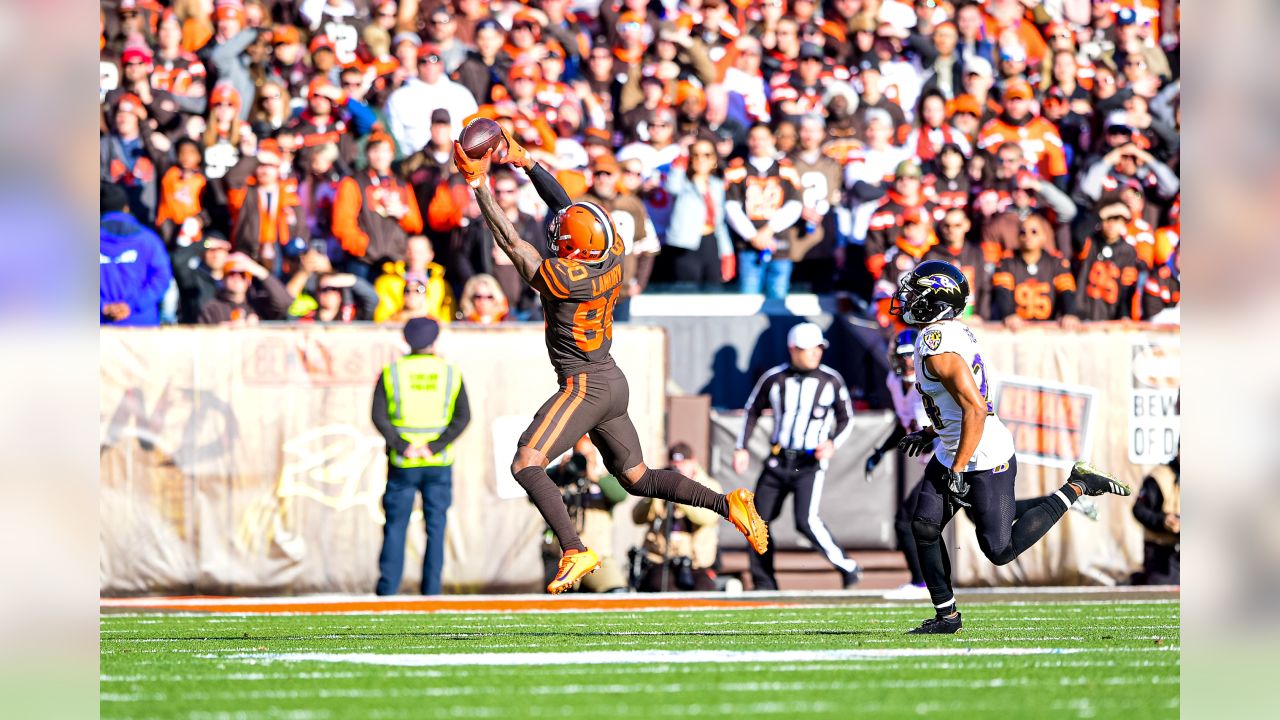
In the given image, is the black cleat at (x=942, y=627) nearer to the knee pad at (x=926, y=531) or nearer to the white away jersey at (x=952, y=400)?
the knee pad at (x=926, y=531)

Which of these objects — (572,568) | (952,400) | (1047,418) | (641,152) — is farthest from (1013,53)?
(572,568)

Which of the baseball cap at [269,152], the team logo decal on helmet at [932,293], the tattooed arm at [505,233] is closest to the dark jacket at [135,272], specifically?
the baseball cap at [269,152]

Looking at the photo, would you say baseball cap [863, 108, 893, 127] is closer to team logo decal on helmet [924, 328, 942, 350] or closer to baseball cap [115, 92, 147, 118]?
baseball cap [115, 92, 147, 118]

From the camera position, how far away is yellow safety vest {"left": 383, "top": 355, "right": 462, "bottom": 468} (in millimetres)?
11781

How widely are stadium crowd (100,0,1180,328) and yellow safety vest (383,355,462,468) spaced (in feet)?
3.58

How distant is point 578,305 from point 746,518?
1393 millimetres

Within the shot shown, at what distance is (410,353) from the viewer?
12.1 m

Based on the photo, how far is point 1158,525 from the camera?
13.0m

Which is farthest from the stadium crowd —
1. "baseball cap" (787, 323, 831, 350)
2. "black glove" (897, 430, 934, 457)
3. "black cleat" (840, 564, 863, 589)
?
"black glove" (897, 430, 934, 457)

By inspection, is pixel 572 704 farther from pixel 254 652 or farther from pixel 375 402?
pixel 375 402

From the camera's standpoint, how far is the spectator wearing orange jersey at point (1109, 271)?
13.9 m

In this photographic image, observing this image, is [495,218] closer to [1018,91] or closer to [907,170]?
[907,170]

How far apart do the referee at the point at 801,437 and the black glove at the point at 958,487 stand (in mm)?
4269
